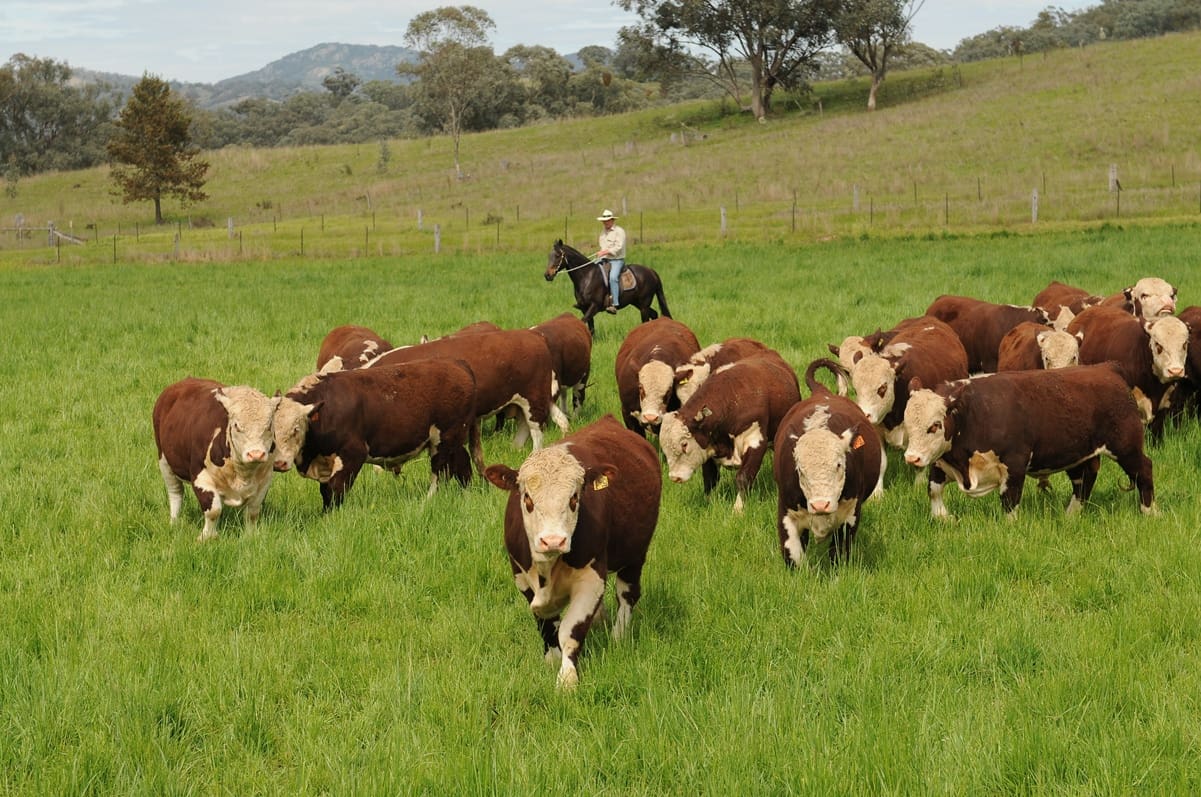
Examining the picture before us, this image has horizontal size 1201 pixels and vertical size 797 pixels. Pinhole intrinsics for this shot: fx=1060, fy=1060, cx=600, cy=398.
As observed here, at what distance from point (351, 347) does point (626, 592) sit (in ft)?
21.7

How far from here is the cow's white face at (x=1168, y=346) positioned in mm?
9375

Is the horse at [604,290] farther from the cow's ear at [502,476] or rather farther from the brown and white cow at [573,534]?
the cow's ear at [502,476]

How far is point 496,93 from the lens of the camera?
8469cm

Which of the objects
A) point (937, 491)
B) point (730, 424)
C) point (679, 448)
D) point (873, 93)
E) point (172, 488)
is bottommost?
point (937, 491)

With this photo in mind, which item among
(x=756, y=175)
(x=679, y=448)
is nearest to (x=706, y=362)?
(x=679, y=448)

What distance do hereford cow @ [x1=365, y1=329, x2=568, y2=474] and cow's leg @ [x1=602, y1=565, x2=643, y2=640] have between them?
13.9ft

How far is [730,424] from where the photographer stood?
8445mm

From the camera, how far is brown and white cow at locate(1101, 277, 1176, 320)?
11297 mm

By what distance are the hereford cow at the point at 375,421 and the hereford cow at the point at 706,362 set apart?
6.07ft

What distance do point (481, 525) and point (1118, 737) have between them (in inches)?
174

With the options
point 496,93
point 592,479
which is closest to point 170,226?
point 496,93

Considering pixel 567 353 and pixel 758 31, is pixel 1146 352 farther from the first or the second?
pixel 758 31

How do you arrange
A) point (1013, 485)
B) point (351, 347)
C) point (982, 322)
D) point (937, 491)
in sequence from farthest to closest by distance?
point (982, 322) < point (351, 347) < point (937, 491) < point (1013, 485)

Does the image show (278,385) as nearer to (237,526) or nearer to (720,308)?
(237,526)
